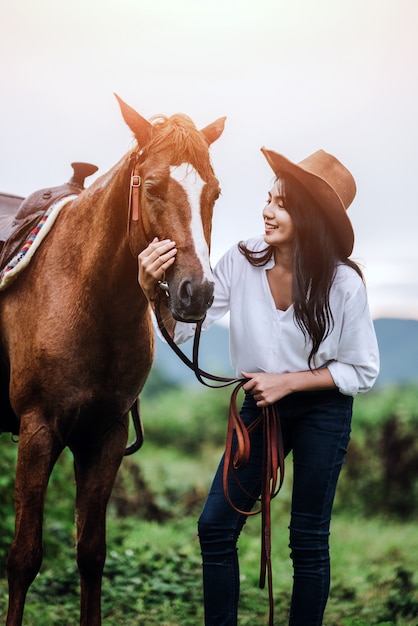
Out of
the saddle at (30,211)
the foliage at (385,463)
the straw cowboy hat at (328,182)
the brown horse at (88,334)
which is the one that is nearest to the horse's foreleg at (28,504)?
the brown horse at (88,334)

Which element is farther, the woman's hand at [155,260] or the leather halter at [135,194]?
the leather halter at [135,194]

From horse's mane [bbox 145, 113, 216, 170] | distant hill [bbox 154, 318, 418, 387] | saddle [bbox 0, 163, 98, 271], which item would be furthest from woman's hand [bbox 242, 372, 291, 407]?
distant hill [bbox 154, 318, 418, 387]

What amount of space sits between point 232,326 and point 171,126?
76 cm

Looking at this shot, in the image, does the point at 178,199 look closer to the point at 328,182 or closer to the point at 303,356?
the point at 328,182

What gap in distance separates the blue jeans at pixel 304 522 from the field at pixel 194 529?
0.66 meters

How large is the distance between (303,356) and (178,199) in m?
0.74

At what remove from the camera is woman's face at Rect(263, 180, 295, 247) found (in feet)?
8.89

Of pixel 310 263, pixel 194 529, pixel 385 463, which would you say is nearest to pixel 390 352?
pixel 385 463

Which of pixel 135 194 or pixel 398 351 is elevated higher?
pixel 135 194

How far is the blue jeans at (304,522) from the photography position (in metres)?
2.73

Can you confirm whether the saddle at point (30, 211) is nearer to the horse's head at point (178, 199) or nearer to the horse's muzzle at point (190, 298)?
the horse's head at point (178, 199)

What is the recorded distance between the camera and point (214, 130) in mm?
2781

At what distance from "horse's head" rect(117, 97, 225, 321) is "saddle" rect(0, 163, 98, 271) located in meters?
0.73

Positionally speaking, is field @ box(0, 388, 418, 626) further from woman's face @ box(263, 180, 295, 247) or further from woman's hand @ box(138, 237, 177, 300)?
woman's hand @ box(138, 237, 177, 300)
